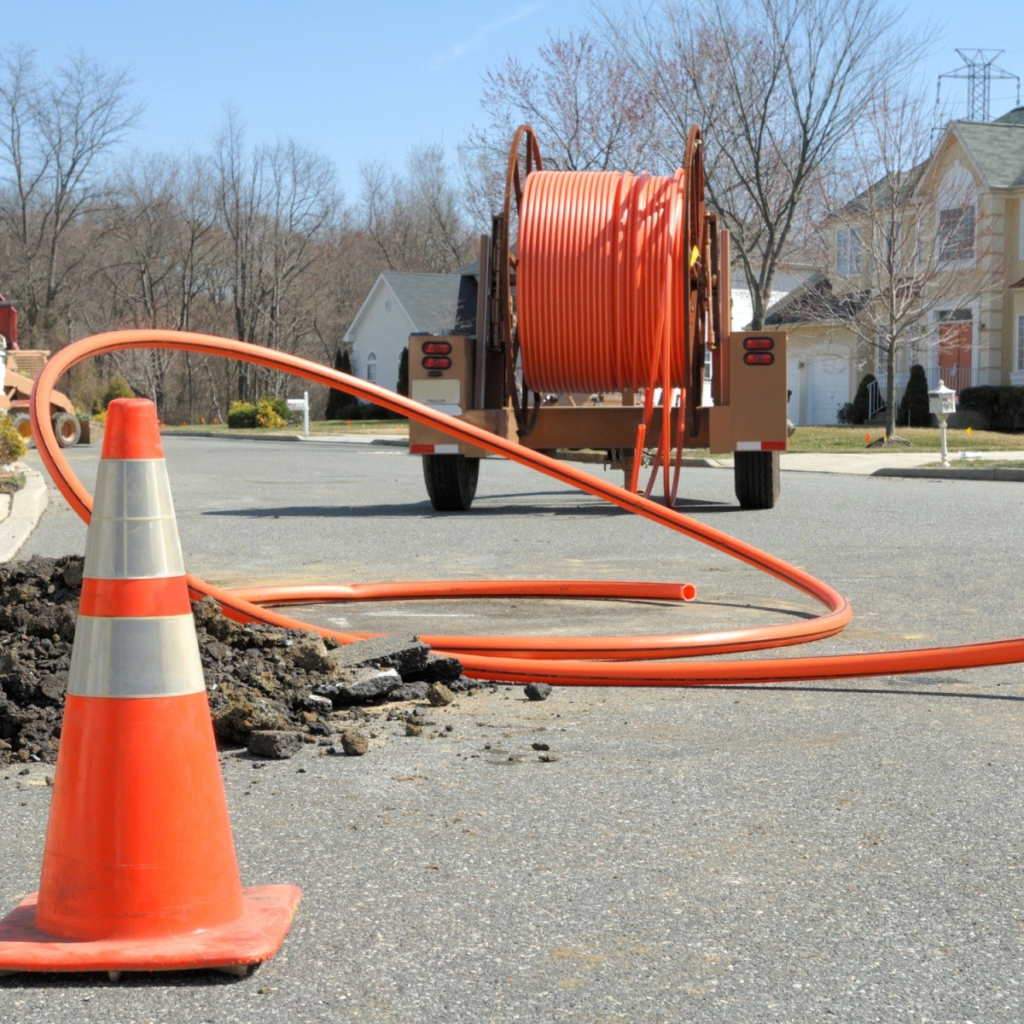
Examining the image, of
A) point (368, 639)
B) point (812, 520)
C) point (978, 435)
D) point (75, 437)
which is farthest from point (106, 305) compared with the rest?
point (368, 639)

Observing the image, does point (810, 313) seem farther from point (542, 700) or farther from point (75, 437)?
point (542, 700)

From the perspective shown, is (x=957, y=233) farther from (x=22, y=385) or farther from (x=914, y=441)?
(x=22, y=385)

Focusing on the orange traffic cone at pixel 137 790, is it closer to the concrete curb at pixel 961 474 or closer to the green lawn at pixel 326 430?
the concrete curb at pixel 961 474

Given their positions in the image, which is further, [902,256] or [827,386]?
[827,386]

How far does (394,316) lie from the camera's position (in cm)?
6125

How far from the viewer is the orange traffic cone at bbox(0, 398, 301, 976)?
2889 millimetres

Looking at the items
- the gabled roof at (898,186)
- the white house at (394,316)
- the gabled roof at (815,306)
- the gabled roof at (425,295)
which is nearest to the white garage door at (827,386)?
the gabled roof at (815,306)

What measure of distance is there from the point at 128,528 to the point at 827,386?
42.9 metres

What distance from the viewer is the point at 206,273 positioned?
229ft

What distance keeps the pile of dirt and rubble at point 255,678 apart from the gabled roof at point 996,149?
36.0 m

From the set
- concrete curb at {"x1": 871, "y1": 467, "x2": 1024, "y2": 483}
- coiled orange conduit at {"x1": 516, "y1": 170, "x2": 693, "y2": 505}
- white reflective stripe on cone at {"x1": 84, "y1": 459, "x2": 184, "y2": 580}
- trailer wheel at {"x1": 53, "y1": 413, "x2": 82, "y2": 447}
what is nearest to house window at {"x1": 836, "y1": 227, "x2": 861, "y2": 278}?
concrete curb at {"x1": 871, "y1": 467, "x2": 1024, "y2": 483}

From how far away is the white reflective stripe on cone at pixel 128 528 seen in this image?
122 inches

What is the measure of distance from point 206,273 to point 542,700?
67.1 metres

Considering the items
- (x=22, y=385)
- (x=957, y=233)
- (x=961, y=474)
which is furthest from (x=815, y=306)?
(x=22, y=385)
